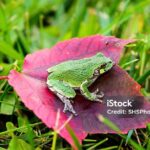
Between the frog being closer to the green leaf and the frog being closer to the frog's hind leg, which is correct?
the frog's hind leg

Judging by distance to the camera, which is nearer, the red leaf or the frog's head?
the red leaf

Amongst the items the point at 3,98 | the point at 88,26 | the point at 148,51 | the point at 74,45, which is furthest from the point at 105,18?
the point at 3,98

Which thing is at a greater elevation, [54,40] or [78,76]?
[54,40]

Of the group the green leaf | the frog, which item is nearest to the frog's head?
the frog

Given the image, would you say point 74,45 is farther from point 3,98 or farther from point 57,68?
point 3,98

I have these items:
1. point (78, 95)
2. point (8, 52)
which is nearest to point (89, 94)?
point (78, 95)

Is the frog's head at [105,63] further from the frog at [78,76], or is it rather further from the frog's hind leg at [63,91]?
the frog's hind leg at [63,91]

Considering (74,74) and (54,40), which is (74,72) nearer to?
(74,74)
